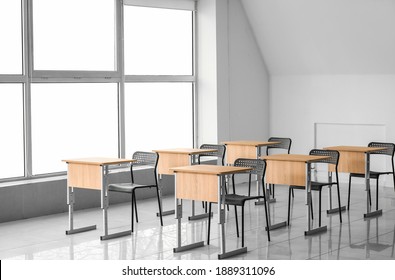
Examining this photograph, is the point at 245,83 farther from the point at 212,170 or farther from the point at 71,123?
the point at 212,170

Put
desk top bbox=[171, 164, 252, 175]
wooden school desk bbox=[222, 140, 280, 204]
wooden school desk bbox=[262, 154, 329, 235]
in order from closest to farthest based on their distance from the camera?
desk top bbox=[171, 164, 252, 175]
wooden school desk bbox=[262, 154, 329, 235]
wooden school desk bbox=[222, 140, 280, 204]

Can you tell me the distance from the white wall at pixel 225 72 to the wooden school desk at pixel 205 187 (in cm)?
435

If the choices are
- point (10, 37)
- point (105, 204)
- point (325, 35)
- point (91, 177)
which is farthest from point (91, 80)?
point (325, 35)

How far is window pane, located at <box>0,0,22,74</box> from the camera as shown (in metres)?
8.74

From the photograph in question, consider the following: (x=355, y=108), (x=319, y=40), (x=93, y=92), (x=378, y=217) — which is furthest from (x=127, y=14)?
(x=378, y=217)

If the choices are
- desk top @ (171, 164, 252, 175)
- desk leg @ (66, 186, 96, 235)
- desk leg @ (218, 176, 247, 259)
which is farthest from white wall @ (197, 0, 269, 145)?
desk leg @ (218, 176, 247, 259)

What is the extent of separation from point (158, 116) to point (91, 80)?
1.51 meters

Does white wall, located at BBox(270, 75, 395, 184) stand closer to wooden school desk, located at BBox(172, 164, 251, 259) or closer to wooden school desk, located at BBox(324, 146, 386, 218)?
wooden school desk, located at BBox(324, 146, 386, 218)

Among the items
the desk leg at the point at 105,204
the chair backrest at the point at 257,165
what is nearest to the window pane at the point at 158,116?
the desk leg at the point at 105,204

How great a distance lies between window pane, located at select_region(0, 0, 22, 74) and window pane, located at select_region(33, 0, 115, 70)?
9.4 inches

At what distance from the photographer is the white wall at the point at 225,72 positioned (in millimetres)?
11281

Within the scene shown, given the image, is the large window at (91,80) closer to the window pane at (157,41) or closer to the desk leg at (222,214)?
the window pane at (157,41)

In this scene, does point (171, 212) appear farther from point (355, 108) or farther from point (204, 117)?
point (355, 108)

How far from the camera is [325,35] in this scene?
1096 cm
